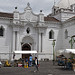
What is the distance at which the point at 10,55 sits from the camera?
38750mm

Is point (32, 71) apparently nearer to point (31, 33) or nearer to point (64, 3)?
point (31, 33)

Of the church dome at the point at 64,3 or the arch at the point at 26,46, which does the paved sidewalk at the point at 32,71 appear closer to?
the arch at the point at 26,46

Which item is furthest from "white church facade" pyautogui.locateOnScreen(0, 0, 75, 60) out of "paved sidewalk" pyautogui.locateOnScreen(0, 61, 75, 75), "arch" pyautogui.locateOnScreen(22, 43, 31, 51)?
"paved sidewalk" pyautogui.locateOnScreen(0, 61, 75, 75)

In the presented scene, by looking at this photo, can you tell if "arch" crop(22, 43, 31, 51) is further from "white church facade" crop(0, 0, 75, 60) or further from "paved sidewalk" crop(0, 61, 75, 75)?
"paved sidewalk" crop(0, 61, 75, 75)

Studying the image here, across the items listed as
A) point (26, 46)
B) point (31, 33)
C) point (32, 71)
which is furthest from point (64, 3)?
point (32, 71)

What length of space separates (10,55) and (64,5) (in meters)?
21.9

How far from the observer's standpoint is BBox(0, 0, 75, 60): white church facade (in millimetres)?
38906

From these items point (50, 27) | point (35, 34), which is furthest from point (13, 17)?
point (50, 27)

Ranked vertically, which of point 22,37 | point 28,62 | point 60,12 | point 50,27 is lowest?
point 28,62

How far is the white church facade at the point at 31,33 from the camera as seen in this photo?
38906 mm

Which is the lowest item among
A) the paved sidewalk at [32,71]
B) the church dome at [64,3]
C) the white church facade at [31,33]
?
the paved sidewalk at [32,71]

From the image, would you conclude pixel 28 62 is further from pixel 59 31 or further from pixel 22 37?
pixel 59 31

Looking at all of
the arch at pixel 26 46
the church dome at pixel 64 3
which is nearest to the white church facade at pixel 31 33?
the arch at pixel 26 46

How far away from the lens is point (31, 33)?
41.2 meters
